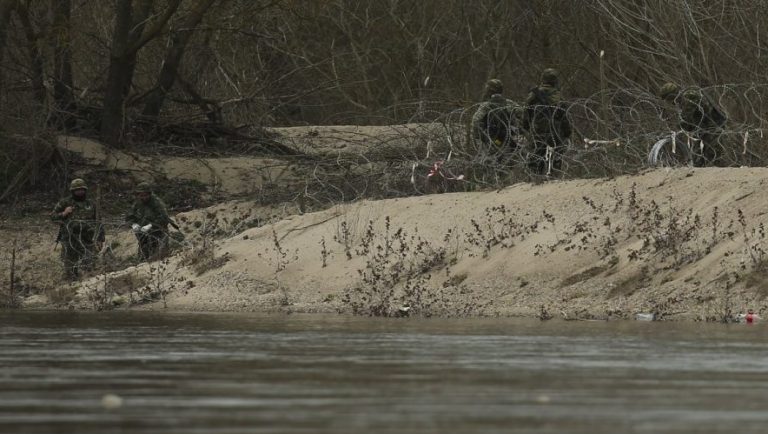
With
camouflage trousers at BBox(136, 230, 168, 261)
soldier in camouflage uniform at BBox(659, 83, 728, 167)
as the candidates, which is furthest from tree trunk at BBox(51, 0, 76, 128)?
soldier in camouflage uniform at BBox(659, 83, 728, 167)

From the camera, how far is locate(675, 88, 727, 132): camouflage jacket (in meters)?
23.2

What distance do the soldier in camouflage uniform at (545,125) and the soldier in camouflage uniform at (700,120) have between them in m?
1.53

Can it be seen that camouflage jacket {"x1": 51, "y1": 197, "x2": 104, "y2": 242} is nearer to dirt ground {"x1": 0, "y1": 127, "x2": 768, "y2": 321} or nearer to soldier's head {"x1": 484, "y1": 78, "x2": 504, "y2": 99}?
dirt ground {"x1": 0, "y1": 127, "x2": 768, "y2": 321}

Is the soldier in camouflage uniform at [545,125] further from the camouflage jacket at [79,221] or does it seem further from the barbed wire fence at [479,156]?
the camouflage jacket at [79,221]

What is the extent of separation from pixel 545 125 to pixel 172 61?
10202 millimetres

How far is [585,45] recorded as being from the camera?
34.3 meters

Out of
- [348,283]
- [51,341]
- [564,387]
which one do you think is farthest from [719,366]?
[348,283]

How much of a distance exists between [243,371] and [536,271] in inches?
351

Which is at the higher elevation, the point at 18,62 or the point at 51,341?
the point at 18,62

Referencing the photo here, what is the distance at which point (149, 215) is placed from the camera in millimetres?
25875

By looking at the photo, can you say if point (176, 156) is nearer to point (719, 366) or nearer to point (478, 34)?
point (478, 34)

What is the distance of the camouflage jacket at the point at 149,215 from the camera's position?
2588 cm

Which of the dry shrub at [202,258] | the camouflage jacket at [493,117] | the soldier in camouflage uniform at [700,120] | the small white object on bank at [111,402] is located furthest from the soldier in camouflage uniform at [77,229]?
the small white object on bank at [111,402]

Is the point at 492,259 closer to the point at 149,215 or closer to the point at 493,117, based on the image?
the point at 493,117
